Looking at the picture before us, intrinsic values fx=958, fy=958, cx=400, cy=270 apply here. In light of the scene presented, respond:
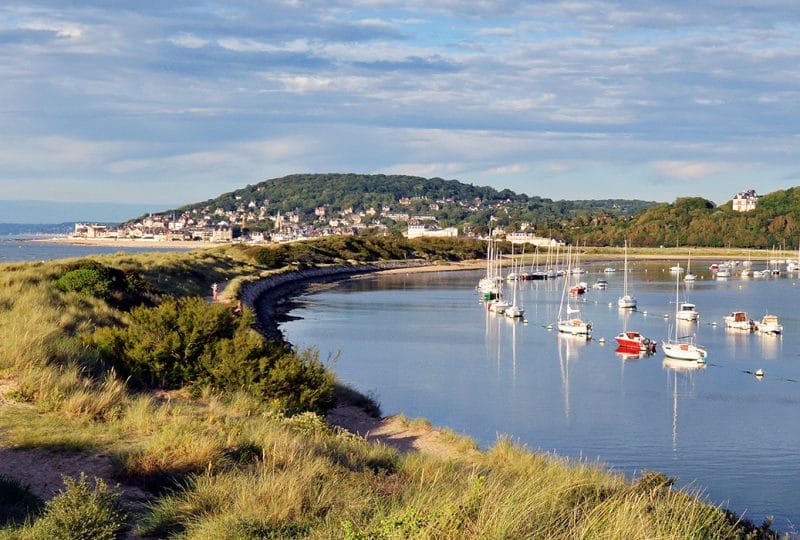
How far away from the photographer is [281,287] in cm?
7844

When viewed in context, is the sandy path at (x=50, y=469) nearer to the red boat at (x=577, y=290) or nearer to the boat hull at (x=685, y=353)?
the boat hull at (x=685, y=353)

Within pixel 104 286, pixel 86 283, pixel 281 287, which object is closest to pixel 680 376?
pixel 104 286

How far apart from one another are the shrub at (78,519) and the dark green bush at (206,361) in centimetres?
954

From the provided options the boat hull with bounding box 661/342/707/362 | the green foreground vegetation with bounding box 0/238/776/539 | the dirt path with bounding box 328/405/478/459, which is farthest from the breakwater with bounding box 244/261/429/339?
the green foreground vegetation with bounding box 0/238/776/539

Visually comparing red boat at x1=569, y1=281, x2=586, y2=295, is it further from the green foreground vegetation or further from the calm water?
the green foreground vegetation

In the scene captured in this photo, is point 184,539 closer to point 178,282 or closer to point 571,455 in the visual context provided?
point 571,455

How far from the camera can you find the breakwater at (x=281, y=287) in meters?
49.6

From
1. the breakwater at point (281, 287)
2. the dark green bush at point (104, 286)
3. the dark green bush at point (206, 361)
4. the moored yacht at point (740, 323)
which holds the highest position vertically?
the dark green bush at point (104, 286)

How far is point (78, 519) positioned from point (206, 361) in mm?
11551

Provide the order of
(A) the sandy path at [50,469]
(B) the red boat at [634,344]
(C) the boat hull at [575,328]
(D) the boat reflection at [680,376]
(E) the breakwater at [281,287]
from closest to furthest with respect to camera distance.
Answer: (A) the sandy path at [50,469] → (D) the boat reflection at [680,376] → (B) the red boat at [634,344] → (E) the breakwater at [281,287] → (C) the boat hull at [575,328]

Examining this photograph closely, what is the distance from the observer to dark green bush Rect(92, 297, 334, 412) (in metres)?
18.2

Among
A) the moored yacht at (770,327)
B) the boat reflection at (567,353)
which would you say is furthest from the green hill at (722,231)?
the boat reflection at (567,353)

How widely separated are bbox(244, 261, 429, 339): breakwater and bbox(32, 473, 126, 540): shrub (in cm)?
2856

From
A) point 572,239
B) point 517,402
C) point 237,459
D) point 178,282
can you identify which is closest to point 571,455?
point 517,402
